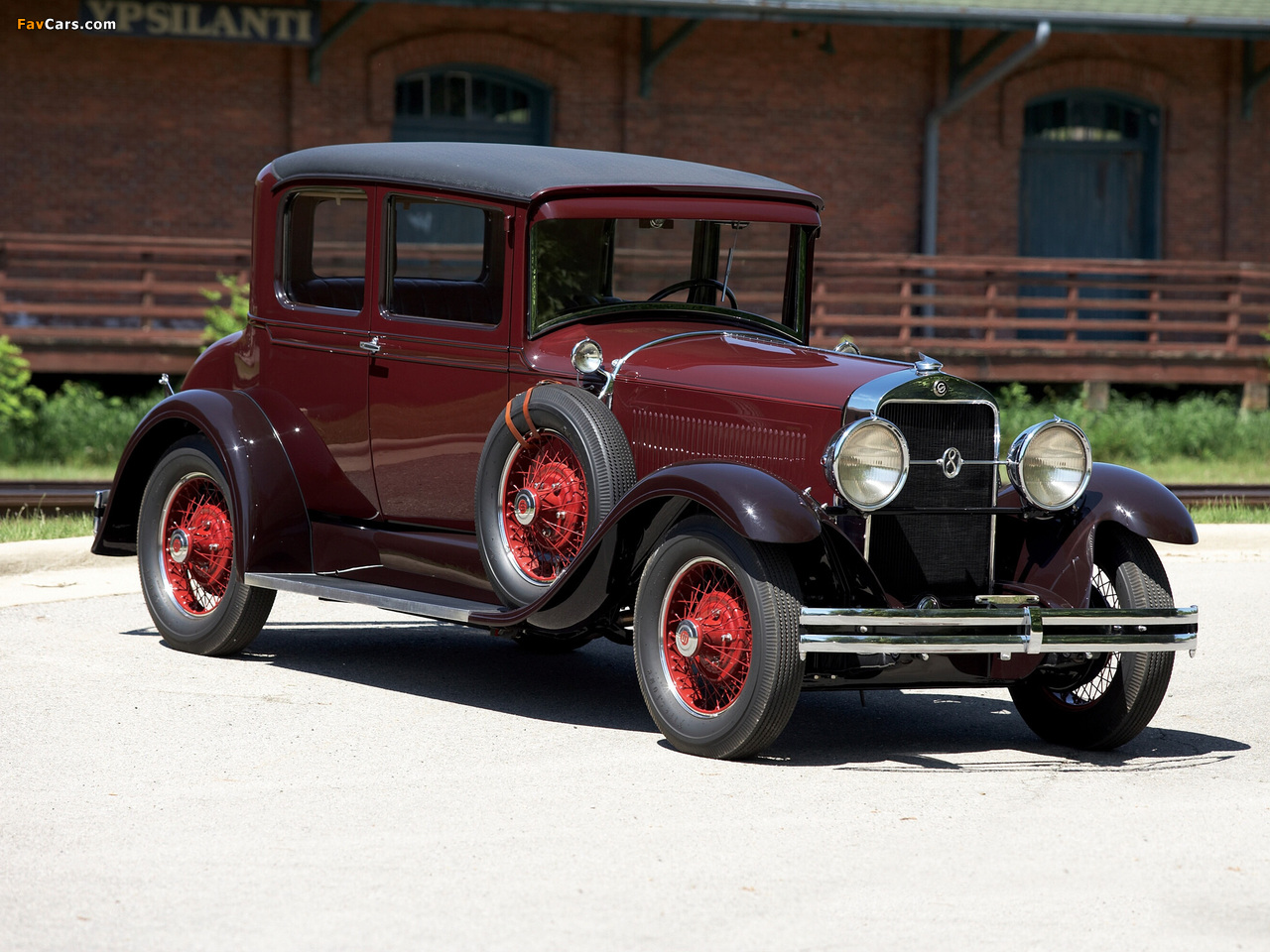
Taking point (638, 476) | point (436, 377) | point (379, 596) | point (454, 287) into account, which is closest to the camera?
point (638, 476)

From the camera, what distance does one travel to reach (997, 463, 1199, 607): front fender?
6277mm

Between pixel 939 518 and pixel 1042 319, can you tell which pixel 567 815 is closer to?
pixel 939 518

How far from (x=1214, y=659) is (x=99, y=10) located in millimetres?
15617

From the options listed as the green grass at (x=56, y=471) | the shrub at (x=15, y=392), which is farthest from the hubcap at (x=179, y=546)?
the shrub at (x=15, y=392)

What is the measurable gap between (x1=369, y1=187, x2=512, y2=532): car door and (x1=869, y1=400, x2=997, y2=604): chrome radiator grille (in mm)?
1622

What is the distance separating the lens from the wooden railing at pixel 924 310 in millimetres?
19391

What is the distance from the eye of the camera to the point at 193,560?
26.6 ft

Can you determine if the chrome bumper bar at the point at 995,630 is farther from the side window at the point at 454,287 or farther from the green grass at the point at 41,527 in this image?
the green grass at the point at 41,527

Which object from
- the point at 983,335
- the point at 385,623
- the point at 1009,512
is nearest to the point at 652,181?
the point at 1009,512

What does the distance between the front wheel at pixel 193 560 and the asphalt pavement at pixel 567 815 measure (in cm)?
15

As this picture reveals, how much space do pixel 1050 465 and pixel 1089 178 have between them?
18.5 meters

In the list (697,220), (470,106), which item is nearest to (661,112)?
(470,106)

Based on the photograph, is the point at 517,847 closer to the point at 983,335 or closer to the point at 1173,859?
the point at 1173,859

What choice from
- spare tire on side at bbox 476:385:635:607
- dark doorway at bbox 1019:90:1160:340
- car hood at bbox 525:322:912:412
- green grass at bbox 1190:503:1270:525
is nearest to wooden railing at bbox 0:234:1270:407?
dark doorway at bbox 1019:90:1160:340
